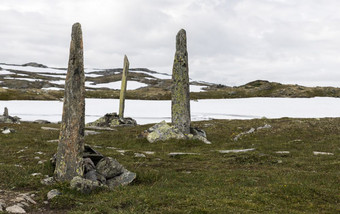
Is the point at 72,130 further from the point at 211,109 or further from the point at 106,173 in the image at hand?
the point at 211,109

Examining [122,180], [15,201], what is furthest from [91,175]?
[15,201]

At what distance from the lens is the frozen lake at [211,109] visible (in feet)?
216

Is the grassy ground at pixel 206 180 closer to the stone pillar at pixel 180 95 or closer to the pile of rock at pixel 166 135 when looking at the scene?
the pile of rock at pixel 166 135

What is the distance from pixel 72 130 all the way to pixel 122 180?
3.57m

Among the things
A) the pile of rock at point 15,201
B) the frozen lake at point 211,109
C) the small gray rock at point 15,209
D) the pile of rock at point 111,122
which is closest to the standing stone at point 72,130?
the pile of rock at point 15,201

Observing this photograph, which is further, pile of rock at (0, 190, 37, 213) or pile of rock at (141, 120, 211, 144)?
pile of rock at (141, 120, 211, 144)

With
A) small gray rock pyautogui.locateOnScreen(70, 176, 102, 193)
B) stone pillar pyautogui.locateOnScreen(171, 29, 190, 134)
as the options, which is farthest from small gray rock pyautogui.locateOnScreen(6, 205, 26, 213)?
stone pillar pyautogui.locateOnScreen(171, 29, 190, 134)

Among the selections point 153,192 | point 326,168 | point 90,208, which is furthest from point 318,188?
point 90,208

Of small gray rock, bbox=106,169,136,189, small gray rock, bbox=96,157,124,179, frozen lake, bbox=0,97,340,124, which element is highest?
frozen lake, bbox=0,97,340,124

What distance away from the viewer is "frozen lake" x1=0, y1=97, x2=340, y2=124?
65825 millimetres

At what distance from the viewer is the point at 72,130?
16.4 metres

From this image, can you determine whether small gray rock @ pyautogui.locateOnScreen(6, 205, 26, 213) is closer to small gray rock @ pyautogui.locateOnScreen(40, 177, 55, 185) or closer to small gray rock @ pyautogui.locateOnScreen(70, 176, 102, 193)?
small gray rock @ pyautogui.locateOnScreen(70, 176, 102, 193)

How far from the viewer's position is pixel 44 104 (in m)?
80.6

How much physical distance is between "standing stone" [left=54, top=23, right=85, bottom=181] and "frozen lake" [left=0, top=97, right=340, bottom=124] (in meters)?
46.7
